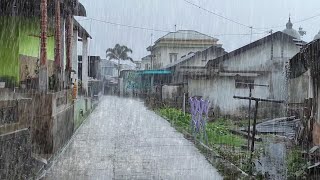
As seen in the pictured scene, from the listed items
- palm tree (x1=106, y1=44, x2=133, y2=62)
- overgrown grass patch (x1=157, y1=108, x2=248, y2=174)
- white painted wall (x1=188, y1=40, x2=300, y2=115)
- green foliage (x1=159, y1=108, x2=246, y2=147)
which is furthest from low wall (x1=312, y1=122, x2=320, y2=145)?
palm tree (x1=106, y1=44, x2=133, y2=62)

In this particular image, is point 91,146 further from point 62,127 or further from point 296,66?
point 296,66

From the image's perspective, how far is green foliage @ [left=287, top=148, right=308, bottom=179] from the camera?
768cm

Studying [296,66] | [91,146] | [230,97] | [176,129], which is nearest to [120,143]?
[91,146]

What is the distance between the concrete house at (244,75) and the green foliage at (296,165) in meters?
14.6

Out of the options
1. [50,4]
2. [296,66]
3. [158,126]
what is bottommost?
[158,126]

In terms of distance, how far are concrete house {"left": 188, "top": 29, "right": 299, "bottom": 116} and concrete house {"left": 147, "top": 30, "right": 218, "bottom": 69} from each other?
2572 centimetres

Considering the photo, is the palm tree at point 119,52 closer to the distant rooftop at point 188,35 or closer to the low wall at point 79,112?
the distant rooftop at point 188,35

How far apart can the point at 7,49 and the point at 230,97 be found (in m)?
13.8

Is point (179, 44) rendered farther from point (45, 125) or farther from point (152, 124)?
point (45, 125)

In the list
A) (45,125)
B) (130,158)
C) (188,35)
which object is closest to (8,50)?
(45,125)

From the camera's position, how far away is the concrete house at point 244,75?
2516 centimetres

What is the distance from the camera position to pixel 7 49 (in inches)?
595

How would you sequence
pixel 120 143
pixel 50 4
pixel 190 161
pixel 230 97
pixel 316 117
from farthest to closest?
pixel 230 97 < pixel 50 4 < pixel 120 143 < pixel 316 117 < pixel 190 161

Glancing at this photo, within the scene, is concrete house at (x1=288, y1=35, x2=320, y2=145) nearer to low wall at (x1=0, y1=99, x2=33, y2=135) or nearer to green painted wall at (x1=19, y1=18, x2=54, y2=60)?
low wall at (x1=0, y1=99, x2=33, y2=135)
